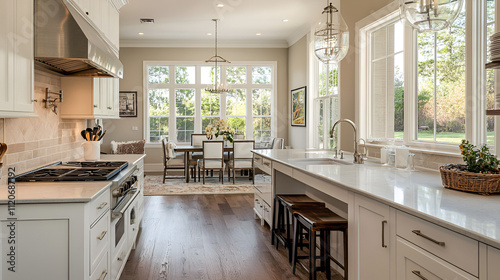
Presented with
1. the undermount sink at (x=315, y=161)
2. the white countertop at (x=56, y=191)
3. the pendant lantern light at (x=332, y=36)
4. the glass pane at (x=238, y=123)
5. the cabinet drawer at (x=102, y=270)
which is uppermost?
the pendant lantern light at (x=332, y=36)

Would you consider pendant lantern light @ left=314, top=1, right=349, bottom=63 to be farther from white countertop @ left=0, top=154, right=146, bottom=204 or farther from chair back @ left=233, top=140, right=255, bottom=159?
chair back @ left=233, top=140, right=255, bottom=159

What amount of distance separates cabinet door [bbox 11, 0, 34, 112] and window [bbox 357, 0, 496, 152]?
2088 mm

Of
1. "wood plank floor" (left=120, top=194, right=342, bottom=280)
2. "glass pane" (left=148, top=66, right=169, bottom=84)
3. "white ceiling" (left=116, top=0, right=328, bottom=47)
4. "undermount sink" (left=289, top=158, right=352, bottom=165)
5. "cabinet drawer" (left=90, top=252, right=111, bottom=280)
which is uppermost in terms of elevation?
"white ceiling" (left=116, top=0, right=328, bottom=47)

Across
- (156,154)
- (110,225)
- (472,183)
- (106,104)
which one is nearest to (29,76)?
(110,225)

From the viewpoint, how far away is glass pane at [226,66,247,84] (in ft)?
31.9

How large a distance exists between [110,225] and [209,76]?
7.56m

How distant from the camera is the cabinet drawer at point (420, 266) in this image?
140cm

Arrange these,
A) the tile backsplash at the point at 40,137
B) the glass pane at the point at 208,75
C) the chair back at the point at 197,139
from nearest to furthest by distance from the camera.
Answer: the tile backsplash at the point at 40,137
the chair back at the point at 197,139
the glass pane at the point at 208,75

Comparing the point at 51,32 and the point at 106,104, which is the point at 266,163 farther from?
the point at 51,32

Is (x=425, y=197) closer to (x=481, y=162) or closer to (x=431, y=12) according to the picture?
(x=481, y=162)

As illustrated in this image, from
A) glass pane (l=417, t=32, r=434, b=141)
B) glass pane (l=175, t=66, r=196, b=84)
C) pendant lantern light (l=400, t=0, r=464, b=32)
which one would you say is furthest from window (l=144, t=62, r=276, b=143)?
pendant lantern light (l=400, t=0, r=464, b=32)

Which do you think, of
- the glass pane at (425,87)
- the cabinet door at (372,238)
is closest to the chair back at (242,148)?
the glass pane at (425,87)

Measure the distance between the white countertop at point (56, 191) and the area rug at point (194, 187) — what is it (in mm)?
4453

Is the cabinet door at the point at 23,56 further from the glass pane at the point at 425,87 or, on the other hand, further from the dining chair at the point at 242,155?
the dining chair at the point at 242,155
